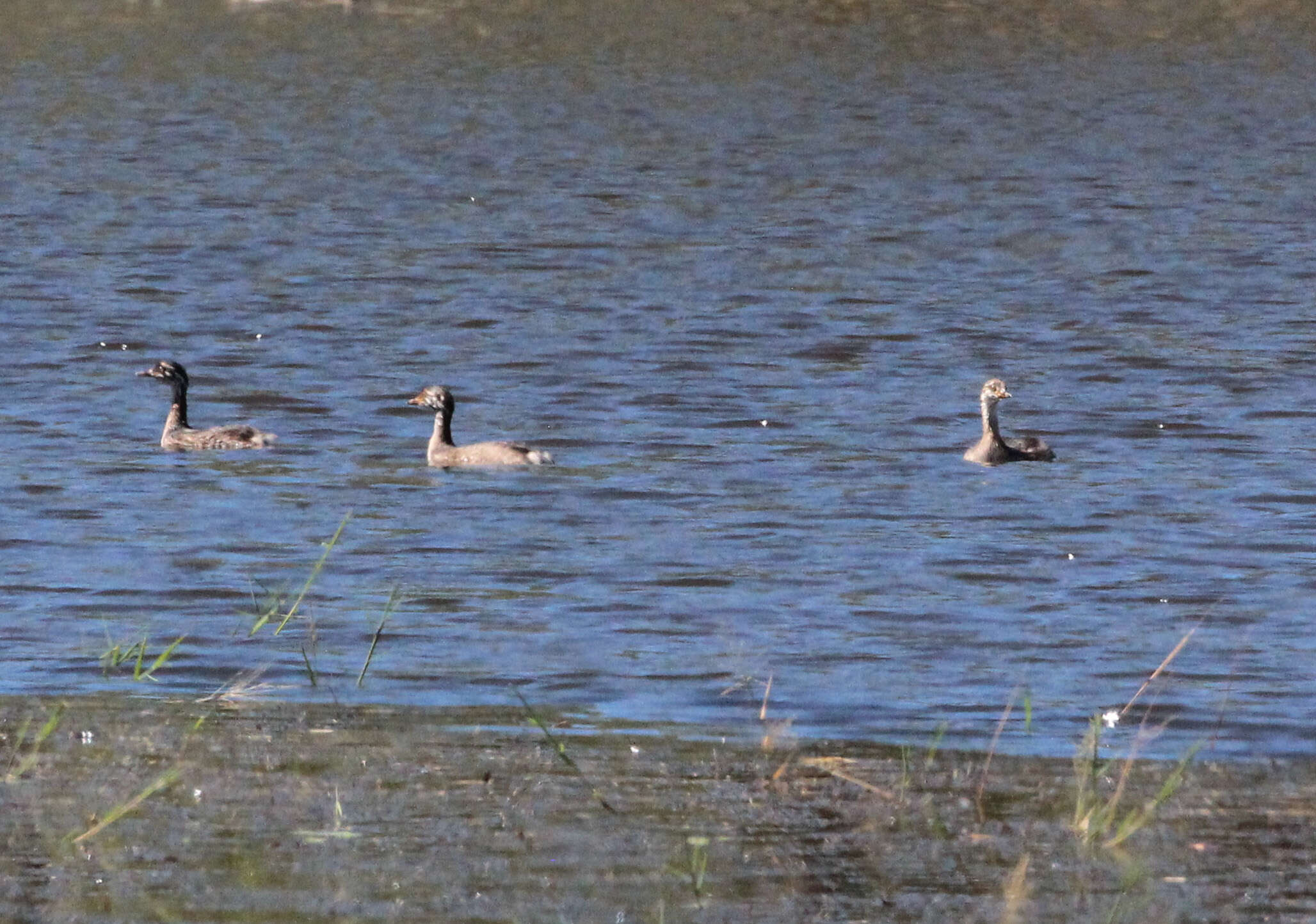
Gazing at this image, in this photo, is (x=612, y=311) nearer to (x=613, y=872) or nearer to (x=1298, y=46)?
(x=613, y=872)

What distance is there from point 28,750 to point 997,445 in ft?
26.9

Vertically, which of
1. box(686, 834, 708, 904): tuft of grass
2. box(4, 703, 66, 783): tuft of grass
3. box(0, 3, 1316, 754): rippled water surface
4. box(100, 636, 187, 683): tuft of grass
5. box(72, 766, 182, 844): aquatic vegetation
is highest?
box(686, 834, 708, 904): tuft of grass

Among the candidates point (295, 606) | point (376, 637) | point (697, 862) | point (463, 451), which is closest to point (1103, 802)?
point (697, 862)

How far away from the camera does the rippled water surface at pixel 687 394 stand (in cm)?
1056

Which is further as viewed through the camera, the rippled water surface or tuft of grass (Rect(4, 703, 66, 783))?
the rippled water surface

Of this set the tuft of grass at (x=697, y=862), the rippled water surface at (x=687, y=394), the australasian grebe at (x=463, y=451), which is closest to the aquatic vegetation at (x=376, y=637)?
the rippled water surface at (x=687, y=394)

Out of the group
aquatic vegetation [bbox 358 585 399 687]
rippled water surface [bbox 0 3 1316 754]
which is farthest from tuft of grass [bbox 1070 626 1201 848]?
aquatic vegetation [bbox 358 585 399 687]

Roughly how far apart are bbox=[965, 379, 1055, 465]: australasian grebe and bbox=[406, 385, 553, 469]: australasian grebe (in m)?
2.55

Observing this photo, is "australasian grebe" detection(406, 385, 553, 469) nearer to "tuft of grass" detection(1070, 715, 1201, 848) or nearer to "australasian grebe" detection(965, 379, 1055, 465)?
"australasian grebe" detection(965, 379, 1055, 465)

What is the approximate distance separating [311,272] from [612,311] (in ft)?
11.4

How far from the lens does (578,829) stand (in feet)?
25.0

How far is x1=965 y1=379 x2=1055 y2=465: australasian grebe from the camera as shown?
614 inches

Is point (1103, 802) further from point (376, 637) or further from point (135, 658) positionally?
point (135, 658)

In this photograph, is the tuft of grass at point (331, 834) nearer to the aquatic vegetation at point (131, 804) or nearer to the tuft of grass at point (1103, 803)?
the aquatic vegetation at point (131, 804)
